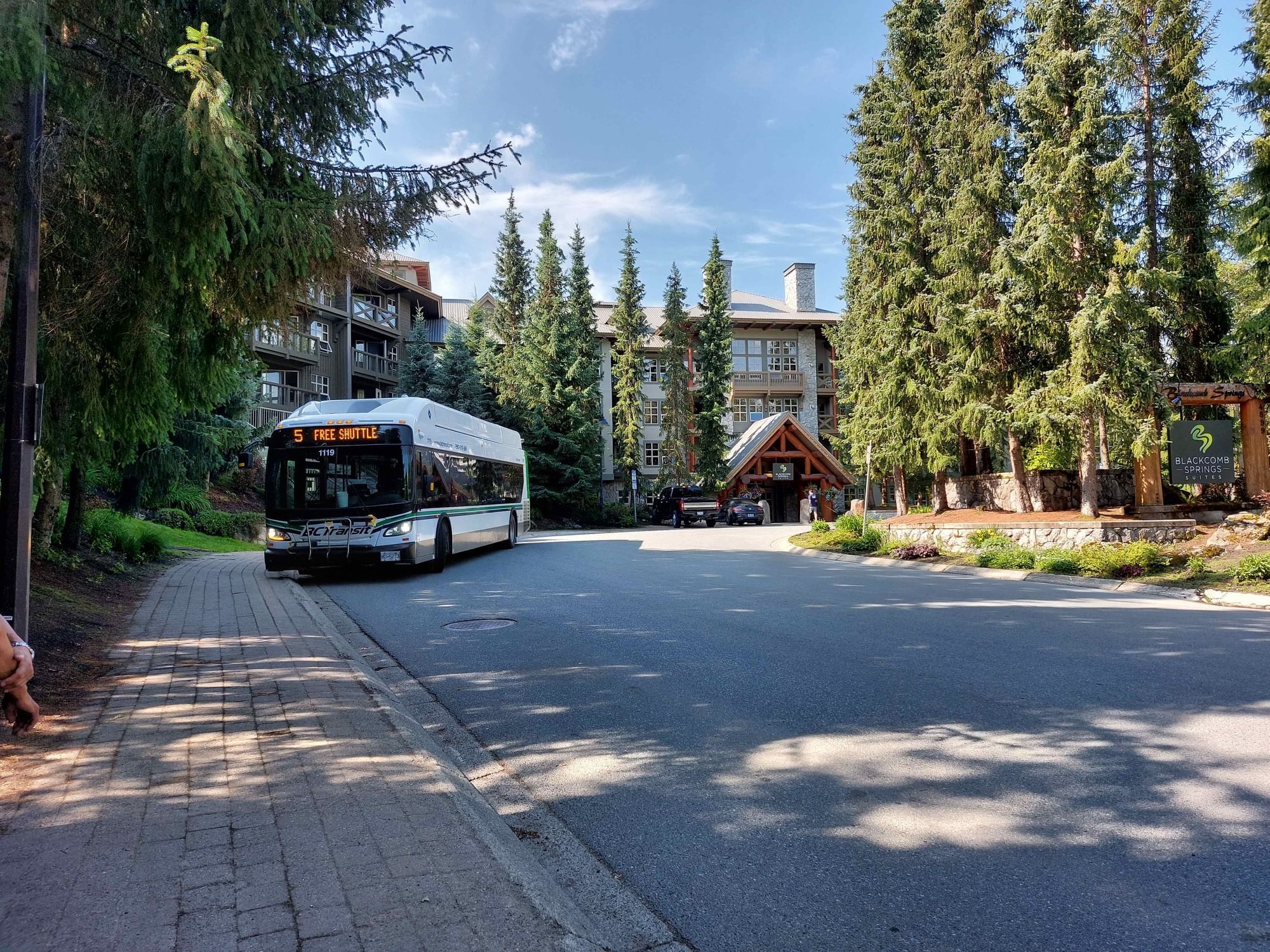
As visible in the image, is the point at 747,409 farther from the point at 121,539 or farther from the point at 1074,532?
the point at 121,539

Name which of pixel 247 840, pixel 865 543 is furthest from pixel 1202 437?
pixel 247 840

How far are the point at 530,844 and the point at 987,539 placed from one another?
17.6 metres

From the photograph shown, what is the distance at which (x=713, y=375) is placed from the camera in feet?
163

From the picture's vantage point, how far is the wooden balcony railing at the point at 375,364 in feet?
147

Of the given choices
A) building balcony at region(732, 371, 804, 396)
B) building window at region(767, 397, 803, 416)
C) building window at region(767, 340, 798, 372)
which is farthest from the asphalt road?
building window at region(767, 340, 798, 372)

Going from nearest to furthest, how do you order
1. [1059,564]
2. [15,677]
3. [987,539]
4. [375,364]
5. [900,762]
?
[15,677], [900,762], [1059,564], [987,539], [375,364]

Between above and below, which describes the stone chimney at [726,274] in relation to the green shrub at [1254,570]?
above

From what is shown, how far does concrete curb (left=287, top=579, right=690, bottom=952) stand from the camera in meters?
2.94

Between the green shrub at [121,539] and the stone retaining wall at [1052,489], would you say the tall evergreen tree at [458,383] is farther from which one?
the stone retaining wall at [1052,489]

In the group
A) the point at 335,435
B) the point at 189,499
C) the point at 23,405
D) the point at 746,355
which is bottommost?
the point at 189,499

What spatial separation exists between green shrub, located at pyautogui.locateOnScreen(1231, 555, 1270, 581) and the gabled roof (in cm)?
3526

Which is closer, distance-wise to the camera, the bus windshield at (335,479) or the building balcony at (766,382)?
the bus windshield at (335,479)

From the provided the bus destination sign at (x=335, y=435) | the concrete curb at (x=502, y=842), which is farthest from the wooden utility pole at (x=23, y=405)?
the bus destination sign at (x=335, y=435)

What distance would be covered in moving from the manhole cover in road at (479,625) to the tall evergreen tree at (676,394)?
37820 millimetres
